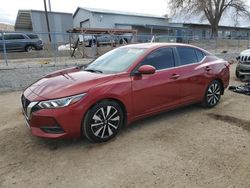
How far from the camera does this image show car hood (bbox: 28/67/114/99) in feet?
11.2

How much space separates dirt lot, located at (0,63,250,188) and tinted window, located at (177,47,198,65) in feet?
3.81

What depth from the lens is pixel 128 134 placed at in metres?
4.05

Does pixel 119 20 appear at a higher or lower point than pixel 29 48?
higher

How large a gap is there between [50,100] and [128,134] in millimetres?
1431

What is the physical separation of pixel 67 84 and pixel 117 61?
114cm

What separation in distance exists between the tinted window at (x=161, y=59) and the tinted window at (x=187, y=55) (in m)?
0.27

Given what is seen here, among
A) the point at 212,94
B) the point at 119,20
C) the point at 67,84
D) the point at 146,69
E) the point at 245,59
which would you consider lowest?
the point at 212,94

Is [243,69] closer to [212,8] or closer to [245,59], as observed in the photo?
[245,59]

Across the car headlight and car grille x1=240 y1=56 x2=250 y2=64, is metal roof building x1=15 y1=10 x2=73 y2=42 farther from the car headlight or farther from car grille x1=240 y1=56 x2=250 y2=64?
the car headlight

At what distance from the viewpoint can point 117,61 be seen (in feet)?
14.3

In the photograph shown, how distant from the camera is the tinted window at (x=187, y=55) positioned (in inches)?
188

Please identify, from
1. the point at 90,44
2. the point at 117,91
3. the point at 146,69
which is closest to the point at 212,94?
the point at 146,69

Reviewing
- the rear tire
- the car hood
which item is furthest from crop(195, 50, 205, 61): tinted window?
the rear tire

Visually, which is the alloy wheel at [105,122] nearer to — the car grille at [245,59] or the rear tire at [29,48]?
the car grille at [245,59]
